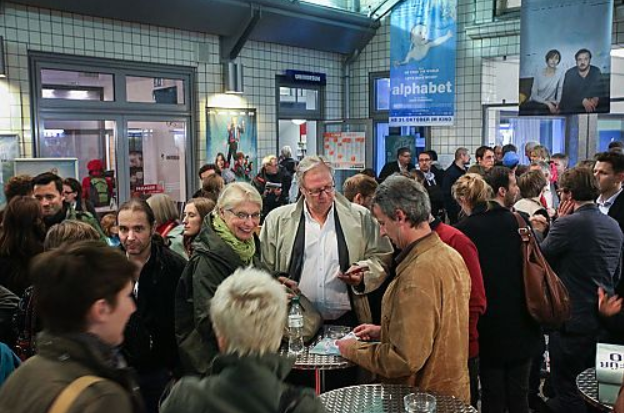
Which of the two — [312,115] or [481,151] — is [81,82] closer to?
[312,115]

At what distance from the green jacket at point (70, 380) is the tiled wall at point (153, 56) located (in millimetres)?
5539

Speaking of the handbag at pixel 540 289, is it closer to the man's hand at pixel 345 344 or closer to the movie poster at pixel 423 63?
the man's hand at pixel 345 344

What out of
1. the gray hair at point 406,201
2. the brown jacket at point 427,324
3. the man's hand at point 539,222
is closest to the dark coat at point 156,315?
the brown jacket at point 427,324

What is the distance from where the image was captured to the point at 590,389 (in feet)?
8.36

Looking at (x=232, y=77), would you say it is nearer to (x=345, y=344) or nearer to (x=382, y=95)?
(x=382, y=95)

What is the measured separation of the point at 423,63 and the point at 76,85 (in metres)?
4.62

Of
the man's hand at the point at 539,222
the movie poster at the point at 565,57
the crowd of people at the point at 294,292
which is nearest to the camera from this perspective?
the crowd of people at the point at 294,292

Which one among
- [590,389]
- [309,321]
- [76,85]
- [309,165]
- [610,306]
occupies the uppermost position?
[76,85]

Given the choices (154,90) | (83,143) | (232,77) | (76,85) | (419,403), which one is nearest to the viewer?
(419,403)

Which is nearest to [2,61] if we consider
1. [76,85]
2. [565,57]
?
[76,85]

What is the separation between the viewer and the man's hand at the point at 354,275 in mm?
3086

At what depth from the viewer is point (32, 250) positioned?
3.22 m

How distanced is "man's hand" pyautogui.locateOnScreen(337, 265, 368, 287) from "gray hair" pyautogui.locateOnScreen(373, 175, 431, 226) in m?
0.67

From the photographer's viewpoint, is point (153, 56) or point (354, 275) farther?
point (153, 56)
